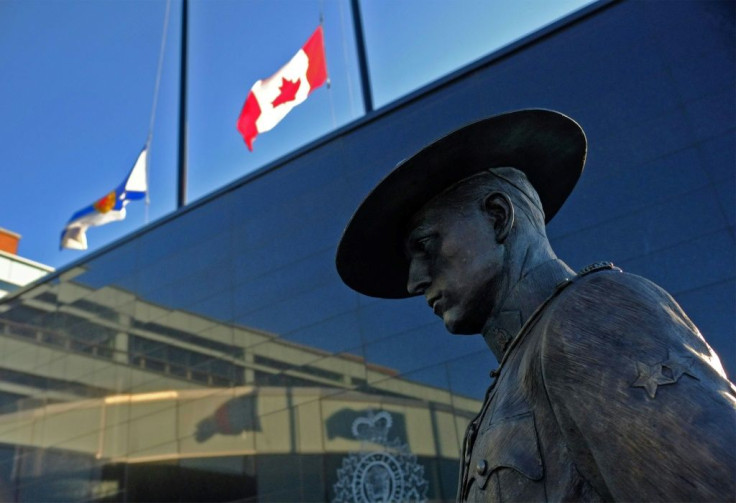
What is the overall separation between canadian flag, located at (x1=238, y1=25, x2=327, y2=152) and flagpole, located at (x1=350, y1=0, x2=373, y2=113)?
92 cm

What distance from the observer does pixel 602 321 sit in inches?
50.7

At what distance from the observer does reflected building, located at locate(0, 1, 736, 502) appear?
11406 millimetres

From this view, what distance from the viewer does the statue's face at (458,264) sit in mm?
1703

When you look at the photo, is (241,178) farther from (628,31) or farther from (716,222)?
(716,222)

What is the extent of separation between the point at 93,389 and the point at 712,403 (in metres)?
17.8

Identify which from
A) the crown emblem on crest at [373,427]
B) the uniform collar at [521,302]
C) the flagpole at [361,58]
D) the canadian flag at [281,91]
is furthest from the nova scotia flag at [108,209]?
the uniform collar at [521,302]

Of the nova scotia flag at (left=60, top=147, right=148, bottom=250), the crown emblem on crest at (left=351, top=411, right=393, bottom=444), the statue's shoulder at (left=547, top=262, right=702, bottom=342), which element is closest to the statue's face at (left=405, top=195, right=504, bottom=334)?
the statue's shoulder at (left=547, top=262, right=702, bottom=342)

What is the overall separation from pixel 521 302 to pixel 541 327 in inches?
9.0

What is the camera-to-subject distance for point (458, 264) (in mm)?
1726

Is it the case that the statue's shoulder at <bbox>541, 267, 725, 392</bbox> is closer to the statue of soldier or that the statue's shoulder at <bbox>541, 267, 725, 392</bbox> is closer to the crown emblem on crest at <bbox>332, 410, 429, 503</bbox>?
the statue of soldier

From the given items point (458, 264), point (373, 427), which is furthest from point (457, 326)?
point (373, 427)

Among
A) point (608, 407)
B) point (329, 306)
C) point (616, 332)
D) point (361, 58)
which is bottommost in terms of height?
point (608, 407)

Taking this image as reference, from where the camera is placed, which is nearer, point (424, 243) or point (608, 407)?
point (608, 407)

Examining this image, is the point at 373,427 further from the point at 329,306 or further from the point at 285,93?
the point at 285,93
